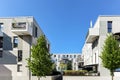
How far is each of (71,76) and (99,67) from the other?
545cm

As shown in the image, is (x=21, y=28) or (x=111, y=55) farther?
(x=21, y=28)

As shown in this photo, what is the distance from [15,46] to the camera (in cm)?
5028

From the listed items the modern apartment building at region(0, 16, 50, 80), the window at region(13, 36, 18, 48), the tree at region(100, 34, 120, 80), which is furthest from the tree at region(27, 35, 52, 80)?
the window at region(13, 36, 18, 48)

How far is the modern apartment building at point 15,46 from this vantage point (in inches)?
1895

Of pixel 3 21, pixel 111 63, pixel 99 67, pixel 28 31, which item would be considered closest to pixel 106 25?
pixel 99 67

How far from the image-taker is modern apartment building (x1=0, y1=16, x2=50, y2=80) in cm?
4812

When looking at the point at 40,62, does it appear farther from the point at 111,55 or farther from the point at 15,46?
the point at 15,46

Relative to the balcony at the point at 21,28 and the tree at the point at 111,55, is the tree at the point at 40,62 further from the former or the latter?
the tree at the point at 111,55

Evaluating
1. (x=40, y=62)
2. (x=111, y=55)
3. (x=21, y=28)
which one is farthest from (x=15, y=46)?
(x=111, y=55)

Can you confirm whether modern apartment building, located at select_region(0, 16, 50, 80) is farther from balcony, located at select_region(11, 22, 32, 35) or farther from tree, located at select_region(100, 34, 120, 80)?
tree, located at select_region(100, 34, 120, 80)

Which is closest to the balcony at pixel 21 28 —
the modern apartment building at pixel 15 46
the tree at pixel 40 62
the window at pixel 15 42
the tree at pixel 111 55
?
the modern apartment building at pixel 15 46

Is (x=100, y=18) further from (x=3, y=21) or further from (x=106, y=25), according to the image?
(x=3, y=21)

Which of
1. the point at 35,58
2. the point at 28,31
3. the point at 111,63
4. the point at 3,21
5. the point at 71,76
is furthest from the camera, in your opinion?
the point at 3,21

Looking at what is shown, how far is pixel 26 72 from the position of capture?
48.5 m
